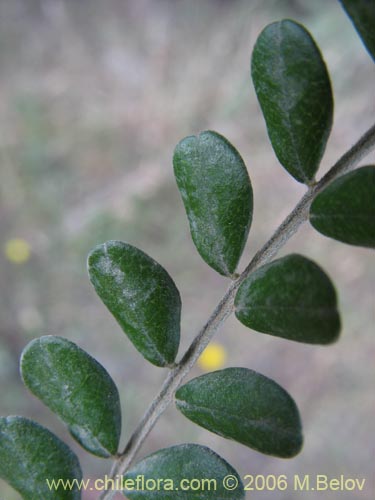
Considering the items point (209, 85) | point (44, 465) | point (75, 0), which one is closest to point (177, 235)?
point (209, 85)

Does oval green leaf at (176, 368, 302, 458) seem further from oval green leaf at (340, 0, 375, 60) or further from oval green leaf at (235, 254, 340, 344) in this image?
oval green leaf at (340, 0, 375, 60)

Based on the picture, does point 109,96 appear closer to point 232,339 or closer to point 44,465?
point 232,339

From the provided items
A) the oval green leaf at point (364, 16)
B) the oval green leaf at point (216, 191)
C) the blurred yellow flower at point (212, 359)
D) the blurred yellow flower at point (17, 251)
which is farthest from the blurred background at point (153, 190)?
the oval green leaf at point (364, 16)

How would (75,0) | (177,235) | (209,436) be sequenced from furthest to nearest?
(75,0) < (177,235) < (209,436)

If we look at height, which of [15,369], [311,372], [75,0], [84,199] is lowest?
[311,372]

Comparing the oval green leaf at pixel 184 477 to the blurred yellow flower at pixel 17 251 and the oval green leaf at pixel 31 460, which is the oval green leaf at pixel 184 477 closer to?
the oval green leaf at pixel 31 460

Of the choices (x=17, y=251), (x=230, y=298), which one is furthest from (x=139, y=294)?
(x=17, y=251)

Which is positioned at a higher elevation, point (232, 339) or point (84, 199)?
point (84, 199)

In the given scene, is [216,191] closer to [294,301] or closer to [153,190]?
[294,301]
